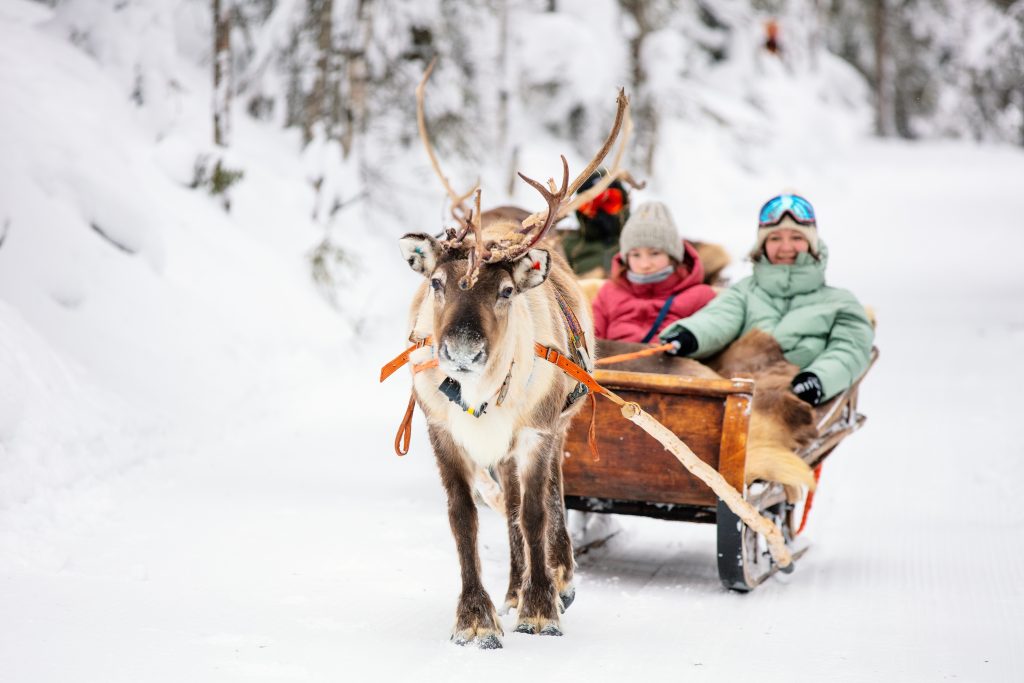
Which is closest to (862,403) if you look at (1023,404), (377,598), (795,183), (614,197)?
(1023,404)

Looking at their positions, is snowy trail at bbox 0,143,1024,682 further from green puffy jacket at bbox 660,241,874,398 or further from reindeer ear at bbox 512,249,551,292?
reindeer ear at bbox 512,249,551,292

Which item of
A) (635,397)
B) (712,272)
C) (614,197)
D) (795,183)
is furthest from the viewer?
(795,183)

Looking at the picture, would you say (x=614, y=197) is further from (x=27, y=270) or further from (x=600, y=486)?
(x=27, y=270)

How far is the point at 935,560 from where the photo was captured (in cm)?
596

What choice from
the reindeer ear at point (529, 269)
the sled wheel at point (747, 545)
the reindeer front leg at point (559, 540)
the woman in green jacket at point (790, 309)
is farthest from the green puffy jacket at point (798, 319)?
the reindeer ear at point (529, 269)

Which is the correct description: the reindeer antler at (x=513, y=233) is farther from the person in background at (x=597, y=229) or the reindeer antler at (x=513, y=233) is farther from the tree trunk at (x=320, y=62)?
the tree trunk at (x=320, y=62)

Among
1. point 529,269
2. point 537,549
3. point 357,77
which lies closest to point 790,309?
point 537,549

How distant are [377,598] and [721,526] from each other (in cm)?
157

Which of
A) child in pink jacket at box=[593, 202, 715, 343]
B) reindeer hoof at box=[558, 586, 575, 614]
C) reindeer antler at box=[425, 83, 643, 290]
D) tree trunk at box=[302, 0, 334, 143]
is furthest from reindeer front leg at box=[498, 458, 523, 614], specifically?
tree trunk at box=[302, 0, 334, 143]

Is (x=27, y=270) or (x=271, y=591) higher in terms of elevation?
(x=27, y=270)

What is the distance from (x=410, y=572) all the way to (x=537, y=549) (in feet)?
3.55

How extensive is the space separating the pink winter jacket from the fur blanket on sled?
1.48 feet

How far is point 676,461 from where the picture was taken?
17.4 feet

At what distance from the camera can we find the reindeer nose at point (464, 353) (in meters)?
3.80
